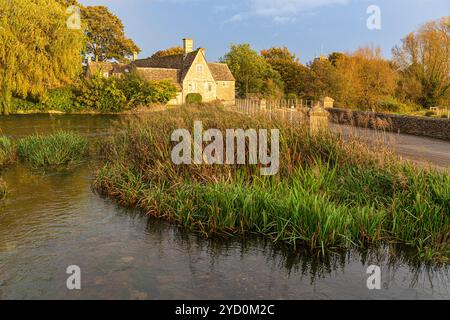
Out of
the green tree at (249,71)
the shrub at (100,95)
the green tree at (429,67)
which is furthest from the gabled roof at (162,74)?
the green tree at (429,67)

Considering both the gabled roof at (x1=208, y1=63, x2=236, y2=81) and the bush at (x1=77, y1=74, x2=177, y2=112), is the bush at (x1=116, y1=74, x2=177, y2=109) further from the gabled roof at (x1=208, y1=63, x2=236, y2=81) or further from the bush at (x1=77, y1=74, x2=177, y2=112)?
the gabled roof at (x1=208, y1=63, x2=236, y2=81)

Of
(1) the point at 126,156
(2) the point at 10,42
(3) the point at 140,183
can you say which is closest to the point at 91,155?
(1) the point at 126,156

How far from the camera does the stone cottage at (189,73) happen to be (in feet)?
162

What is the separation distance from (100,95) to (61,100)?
363 cm

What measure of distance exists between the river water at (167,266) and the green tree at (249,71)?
46446mm

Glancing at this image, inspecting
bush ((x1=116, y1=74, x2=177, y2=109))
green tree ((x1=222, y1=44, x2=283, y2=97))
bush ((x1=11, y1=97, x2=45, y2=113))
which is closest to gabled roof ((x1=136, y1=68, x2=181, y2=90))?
bush ((x1=116, y1=74, x2=177, y2=109))

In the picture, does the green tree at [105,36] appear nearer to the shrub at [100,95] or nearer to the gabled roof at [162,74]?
the gabled roof at [162,74]

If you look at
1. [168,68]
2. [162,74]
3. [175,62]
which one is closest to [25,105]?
[162,74]

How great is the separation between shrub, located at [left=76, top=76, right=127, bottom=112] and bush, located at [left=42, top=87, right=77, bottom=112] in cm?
66

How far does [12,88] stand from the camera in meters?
33.2

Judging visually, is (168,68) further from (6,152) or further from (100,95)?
(6,152)

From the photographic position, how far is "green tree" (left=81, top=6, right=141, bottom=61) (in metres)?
59.0
